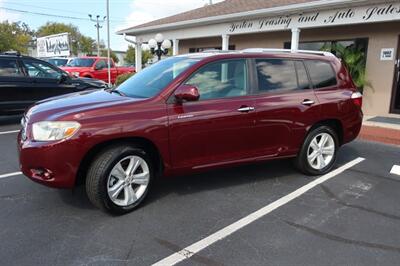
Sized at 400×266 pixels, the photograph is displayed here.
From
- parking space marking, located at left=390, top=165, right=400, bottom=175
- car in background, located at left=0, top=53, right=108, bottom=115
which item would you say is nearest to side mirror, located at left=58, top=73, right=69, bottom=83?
car in background, located at left=0, top=53, right=108, bottom=115

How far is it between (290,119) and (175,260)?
261 centimetres

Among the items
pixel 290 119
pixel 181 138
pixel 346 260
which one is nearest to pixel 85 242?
pixel 181 138

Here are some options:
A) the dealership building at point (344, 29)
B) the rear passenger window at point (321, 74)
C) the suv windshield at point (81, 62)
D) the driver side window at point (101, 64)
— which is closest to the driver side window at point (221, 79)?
the rear passenger window at point (321, 74)

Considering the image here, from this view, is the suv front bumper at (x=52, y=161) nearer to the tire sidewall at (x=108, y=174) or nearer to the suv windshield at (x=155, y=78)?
the tire sidewall at (x=108, y=174)

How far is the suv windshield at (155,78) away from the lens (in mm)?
4422

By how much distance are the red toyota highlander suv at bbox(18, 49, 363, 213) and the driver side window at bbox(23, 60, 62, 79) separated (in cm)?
553

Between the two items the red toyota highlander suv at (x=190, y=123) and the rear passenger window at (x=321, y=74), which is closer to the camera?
the red toyota highlander suv at (x=190, y=123)

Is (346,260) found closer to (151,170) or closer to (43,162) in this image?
(151,170)

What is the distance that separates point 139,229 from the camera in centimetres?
376

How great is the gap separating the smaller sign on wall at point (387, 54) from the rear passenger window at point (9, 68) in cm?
953

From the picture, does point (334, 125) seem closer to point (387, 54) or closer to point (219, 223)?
point (219, 223)

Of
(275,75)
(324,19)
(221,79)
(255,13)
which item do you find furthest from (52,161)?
(255,13)

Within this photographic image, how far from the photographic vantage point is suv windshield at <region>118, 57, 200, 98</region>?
4422 millimetres

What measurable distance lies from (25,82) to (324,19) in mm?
8040
